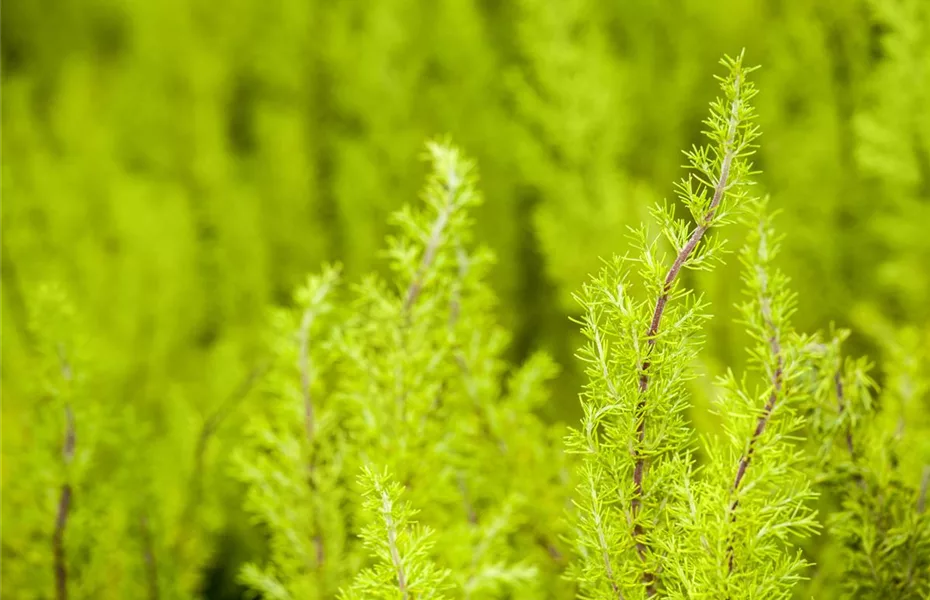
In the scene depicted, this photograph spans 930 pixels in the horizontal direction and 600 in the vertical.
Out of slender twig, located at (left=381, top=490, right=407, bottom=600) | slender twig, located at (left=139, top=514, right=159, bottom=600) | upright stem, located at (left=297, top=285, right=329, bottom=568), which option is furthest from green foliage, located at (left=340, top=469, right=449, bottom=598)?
slender twig, located at (left=139, top=514, right=159, bottom=600)

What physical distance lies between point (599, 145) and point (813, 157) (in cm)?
18

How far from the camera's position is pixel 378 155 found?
0.82 metres

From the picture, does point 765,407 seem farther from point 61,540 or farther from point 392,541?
point 61,540

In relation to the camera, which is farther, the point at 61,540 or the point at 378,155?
the point at 378,155

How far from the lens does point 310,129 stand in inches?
36.3

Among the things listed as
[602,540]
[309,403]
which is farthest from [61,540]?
[602,540]

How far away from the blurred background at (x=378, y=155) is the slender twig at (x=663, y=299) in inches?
12.2

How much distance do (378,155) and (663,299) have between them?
623 millimetres

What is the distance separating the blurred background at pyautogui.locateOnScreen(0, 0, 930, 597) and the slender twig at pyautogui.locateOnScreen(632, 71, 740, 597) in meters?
0.31

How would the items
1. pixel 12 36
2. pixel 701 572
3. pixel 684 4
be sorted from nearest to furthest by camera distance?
pixel 701 572, pixel 684 4, pixel 12 36

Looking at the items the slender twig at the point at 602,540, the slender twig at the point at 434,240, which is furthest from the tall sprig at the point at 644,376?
the slender twig at the point at 434,240

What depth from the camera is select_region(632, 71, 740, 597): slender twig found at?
226 millimetres

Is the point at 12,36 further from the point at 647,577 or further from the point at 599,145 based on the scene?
the point at 647,577

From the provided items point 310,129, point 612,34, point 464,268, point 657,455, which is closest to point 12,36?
point 310,129
